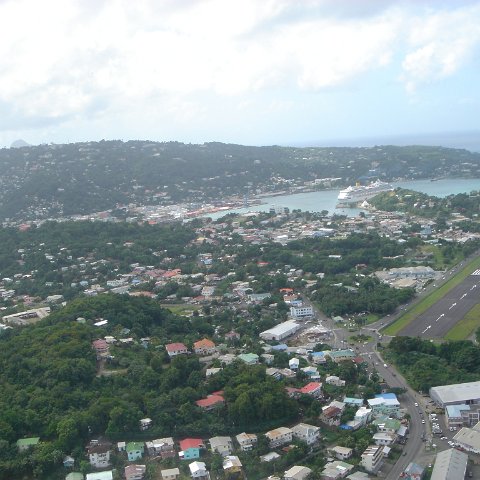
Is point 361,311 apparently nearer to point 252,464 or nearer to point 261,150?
point 252,464

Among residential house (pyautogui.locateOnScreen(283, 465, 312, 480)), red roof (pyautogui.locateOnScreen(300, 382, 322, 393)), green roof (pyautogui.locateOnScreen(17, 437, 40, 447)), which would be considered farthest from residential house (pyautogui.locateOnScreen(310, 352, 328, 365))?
green roof (pyautogui.locateOnScreen(17, 437, 40, 447))

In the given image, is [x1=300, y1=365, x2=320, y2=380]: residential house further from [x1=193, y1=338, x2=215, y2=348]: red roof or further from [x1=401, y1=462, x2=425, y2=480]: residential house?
[x1=401, y1=462, x2=425, y2=480]: residential house

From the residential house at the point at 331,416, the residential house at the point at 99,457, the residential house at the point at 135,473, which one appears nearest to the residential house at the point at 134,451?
the residential house at the point at 99,457

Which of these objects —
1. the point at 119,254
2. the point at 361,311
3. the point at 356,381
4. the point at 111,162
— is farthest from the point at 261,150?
the point at 356,381

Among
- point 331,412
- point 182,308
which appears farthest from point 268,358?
Result: point 182,308

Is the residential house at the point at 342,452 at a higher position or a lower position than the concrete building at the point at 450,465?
lower

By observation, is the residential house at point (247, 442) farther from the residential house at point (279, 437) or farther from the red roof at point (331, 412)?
the red roof at point (331, 412)
